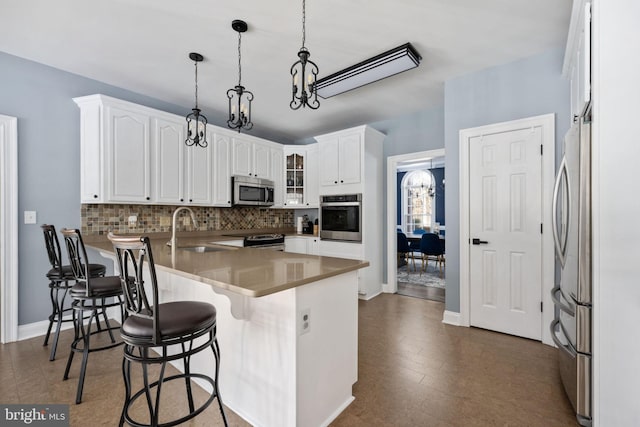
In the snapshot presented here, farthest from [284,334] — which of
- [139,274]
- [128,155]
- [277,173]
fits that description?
[277,173]

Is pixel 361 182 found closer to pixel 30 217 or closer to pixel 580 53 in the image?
pixel 580 53

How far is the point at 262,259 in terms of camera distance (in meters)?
1.91

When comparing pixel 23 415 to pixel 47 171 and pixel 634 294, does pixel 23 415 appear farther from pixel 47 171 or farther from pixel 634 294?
pixel 634 294

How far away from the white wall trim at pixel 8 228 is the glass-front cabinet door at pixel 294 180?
10.5 feet

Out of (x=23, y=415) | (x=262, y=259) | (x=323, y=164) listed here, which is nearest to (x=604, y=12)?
(x=262, y=259)

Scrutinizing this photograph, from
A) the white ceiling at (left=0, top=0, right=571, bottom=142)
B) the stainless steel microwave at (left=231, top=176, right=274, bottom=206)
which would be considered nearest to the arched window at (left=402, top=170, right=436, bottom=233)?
the stainless steel microwave at (left=231, top=176, right=274, bottom=206)

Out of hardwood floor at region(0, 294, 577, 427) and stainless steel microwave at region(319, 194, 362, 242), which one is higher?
stainless steel microwave at region(319, 194, 362, 242)

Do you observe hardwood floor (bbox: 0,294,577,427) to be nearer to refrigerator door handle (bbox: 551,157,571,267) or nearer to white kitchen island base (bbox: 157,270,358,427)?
white kitchen island base (bbox: 157,270,358,427)

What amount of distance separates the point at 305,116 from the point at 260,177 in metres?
1.17

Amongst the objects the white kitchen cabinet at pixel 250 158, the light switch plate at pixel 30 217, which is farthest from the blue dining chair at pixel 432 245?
the light switch plate at pixel 30 217

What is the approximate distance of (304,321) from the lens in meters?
1.45

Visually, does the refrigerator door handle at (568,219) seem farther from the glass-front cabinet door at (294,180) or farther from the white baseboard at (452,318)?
the glass-front cabinet door at (294,180)

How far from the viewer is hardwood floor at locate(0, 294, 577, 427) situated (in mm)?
1658

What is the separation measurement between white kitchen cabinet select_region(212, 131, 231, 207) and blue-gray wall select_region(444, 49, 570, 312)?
9.45ft
